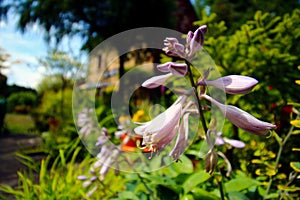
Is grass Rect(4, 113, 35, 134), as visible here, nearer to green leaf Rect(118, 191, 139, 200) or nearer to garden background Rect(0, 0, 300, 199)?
garden background Rect(0, 0, 300, 199)

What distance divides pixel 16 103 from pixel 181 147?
18050 mm

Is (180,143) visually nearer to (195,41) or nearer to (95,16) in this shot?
(195,41)

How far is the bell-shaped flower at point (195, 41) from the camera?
67cm

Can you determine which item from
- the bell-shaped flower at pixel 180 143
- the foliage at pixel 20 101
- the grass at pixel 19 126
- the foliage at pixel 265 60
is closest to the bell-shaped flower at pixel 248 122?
the bell-shaped flower at pixel 180 143

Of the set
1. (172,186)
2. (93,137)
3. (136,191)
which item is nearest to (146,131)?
(172,186)

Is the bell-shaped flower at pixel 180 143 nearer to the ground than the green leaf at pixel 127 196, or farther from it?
farther from it

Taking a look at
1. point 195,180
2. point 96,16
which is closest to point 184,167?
point 195,180

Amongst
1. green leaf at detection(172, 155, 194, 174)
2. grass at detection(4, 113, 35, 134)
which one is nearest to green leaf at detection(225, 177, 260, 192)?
green leaf at detection(172, 155, 194, 174)

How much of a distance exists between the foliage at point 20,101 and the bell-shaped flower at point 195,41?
1718cm

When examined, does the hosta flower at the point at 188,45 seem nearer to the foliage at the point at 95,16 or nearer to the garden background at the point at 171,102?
the garden background at the point at 171,102

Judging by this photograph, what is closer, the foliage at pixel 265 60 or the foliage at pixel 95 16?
the foliage at pixel 265 60

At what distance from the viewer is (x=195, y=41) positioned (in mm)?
673

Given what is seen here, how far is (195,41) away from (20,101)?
17899mm

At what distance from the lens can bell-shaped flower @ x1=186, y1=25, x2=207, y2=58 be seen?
67cm
